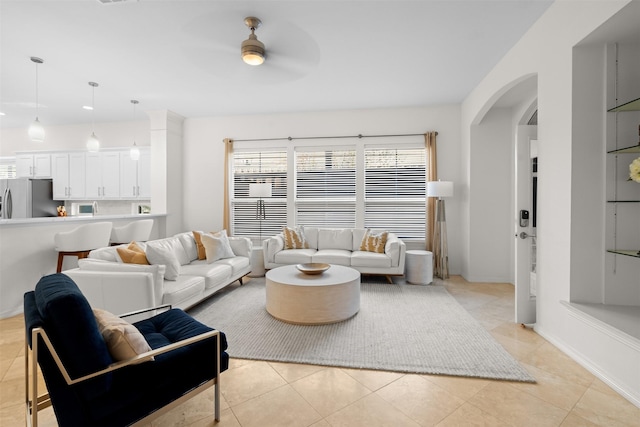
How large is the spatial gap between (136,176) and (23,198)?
207cm

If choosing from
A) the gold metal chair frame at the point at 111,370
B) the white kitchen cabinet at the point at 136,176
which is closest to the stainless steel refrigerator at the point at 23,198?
the white kitchen cabinet at the point at 136,176

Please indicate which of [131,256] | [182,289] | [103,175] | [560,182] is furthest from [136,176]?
[560,182]

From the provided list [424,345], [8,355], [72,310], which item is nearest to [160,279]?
[8,355]

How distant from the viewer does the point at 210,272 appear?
3.57 meters

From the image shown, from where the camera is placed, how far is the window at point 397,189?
214 inches

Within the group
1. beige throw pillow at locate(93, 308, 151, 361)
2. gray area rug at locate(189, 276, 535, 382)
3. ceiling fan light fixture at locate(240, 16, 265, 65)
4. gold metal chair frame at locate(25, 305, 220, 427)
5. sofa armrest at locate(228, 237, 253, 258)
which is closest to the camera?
gold metal chair frame at locate(25, 305, 220, 427)

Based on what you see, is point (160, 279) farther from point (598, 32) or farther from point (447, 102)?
point (447, 102)

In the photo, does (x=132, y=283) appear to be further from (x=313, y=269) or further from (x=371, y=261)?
(x=371, y=261)

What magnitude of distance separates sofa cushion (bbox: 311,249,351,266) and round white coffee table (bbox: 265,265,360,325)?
1.26 meters

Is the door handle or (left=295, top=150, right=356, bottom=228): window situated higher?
(left=295, top=150, right=356, bottom=228): window

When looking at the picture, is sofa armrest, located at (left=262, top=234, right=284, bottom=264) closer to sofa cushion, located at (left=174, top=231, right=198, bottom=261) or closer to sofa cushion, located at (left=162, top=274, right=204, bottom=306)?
sofa cushion, located at (left=174, top=231, right=198, bottom=261)

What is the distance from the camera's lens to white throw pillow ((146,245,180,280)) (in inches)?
121

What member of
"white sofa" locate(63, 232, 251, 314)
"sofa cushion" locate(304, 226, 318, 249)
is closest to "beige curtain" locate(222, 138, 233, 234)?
"sofa cushion" locate(304, 226, 318, 249)

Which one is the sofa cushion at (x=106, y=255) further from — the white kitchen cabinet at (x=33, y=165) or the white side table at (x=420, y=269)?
the white kitchen cabinet at (x=33, y=165)
